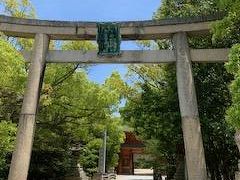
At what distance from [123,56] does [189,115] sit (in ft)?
10.4

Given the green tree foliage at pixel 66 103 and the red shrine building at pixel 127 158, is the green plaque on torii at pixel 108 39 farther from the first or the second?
the red shrine building at pixel 127 158

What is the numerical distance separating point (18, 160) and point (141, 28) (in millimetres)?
6200

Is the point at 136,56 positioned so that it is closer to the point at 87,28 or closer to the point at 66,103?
the point at 87,28

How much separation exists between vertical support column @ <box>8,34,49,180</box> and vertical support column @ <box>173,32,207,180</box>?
476cm

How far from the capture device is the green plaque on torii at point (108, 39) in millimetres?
13867

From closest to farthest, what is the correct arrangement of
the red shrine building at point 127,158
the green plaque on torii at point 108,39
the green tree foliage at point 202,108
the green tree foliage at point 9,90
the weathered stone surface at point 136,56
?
the green tree foliage at point 9,90 < the weathered stone surface at point 136,56 < the green plaque on torii at point 108,39 < the green tree foliage at point 202,108 < the red shrine building at point 127,158

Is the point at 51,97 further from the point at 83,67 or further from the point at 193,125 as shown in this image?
the point at 193,125

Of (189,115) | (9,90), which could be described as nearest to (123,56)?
(189,115)

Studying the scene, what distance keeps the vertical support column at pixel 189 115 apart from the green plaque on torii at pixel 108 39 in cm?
206

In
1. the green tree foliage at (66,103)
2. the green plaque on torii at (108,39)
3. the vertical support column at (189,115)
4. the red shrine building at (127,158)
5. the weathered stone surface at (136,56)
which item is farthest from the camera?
the red shrine building at (127,158)

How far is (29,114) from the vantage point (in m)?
12.9

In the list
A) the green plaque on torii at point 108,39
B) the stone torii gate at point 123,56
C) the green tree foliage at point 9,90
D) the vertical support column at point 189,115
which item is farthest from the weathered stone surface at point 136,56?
the green tree foliage at point 9,90

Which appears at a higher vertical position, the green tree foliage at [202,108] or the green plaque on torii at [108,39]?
the green plaque on torii at [108,39]

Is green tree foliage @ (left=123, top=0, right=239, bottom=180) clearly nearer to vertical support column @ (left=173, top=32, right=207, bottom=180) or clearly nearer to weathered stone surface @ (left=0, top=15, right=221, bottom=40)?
weathered stone surface @ (left=0, top=15, right=221, bottom=40)
